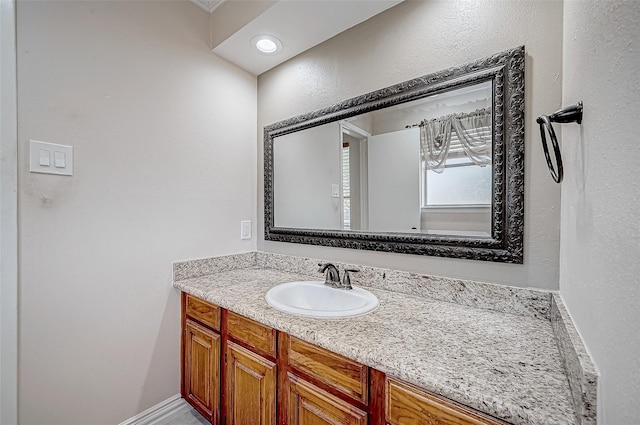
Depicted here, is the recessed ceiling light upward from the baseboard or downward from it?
upward

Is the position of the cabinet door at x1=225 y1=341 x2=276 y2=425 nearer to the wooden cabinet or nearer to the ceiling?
the wooden cabinet

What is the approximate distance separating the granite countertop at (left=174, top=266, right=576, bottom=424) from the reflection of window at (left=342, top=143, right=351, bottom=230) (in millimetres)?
468

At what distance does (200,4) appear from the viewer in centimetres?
170

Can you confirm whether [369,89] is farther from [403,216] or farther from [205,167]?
[205,167]

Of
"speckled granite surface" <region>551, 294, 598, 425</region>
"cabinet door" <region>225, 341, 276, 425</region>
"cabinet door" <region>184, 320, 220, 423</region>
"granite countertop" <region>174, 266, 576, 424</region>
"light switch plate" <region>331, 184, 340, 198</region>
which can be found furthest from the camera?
"light switch plate" <region>331, 184, 340, 198</region>

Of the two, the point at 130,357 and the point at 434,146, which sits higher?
the point at 434,146

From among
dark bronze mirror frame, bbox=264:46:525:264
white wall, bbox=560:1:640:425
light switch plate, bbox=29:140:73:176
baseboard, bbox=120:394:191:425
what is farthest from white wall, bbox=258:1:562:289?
light switch plate, bbox=29:140:73:176

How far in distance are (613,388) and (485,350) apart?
40 cm

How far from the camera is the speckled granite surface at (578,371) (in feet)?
1.60

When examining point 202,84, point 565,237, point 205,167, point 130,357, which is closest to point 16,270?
point 130,357

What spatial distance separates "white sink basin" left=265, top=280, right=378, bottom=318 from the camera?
1.26m

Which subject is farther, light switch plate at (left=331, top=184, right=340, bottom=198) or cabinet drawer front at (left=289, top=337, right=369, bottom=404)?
light switch plate at (left=331, top=184, right=340, bottom=198)

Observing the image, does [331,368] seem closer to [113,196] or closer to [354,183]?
[354,183]

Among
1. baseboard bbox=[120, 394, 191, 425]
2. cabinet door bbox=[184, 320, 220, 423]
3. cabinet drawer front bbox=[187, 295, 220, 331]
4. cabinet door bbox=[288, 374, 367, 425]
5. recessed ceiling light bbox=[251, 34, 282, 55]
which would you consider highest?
recessed ceiling light bbox=[251, 34, 282, 55]
